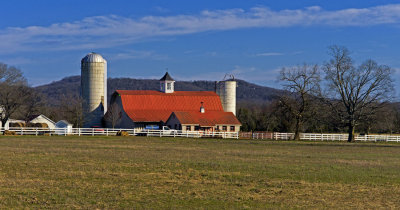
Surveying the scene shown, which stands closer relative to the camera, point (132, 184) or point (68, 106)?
point (132, 184)

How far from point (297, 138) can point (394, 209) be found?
176ft

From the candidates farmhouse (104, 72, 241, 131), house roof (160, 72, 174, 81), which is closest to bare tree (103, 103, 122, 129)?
farmhouse (104, 72, 241, 131)

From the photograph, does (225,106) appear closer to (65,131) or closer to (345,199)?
(65,131)

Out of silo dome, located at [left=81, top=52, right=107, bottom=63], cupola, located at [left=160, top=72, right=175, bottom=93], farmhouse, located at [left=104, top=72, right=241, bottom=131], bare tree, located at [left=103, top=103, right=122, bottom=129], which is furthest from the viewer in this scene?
cupola, located at [left=160, top=72, right=175, bottom=93]

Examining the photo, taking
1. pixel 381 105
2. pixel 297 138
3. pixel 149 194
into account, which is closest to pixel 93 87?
pixel 297 138

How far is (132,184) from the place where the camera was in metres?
19.7

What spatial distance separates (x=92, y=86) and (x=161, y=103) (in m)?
10.2

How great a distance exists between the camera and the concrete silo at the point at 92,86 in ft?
270

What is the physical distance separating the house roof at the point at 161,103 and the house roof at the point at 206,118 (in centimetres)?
342

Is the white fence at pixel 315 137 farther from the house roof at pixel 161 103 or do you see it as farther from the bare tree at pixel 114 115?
the bare tree at pixel 114 115

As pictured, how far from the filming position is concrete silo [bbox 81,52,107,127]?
82.2 meters

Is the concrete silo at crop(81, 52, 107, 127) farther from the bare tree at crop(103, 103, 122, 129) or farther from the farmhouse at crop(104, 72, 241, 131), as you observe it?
the bare tree at crop(103, 103, 122, 129)

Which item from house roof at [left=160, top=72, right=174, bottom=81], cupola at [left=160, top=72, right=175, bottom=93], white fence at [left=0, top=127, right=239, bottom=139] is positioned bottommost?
white fence at [left=0, top=127, right=239, bottom=139]

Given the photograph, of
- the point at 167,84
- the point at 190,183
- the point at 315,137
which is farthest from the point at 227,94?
the point at 190,183
